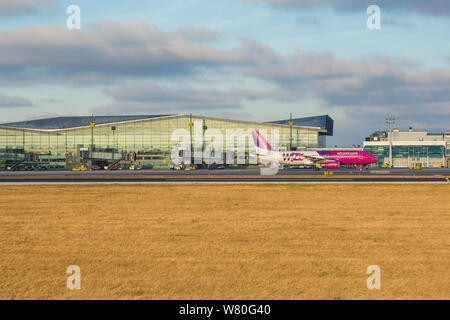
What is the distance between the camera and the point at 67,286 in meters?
11.7

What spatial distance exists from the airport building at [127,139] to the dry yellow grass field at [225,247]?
9737 cm

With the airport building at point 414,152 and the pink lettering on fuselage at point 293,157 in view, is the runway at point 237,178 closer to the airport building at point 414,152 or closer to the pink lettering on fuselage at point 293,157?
the pink lettering on fuselage at point 293,157

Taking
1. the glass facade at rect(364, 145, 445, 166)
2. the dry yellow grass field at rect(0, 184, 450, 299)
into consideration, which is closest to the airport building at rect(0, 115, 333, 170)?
the glass facade at rect(364, 145, 445, 166)

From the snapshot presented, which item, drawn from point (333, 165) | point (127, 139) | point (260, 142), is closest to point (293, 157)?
point (260, 142)

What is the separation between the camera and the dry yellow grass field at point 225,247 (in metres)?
11.4

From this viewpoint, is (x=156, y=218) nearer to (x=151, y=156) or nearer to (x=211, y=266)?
(x=211, y=266)

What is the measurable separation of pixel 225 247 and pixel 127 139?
119307mm

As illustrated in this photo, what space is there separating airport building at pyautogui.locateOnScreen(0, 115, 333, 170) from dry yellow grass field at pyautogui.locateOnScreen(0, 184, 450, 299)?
3834 inches

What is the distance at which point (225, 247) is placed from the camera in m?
15.8

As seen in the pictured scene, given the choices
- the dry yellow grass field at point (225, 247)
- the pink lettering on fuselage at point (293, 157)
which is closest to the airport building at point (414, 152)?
the pink lettering on fuselage at point (293, 157)

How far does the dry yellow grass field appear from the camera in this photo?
11445 millimetres

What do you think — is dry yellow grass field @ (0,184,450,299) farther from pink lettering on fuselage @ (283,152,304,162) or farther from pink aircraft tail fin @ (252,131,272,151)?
pink aircraft tail fin @ (252,131,272,151)

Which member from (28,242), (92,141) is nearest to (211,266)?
(28,242)

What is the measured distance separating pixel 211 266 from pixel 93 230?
804 cm
